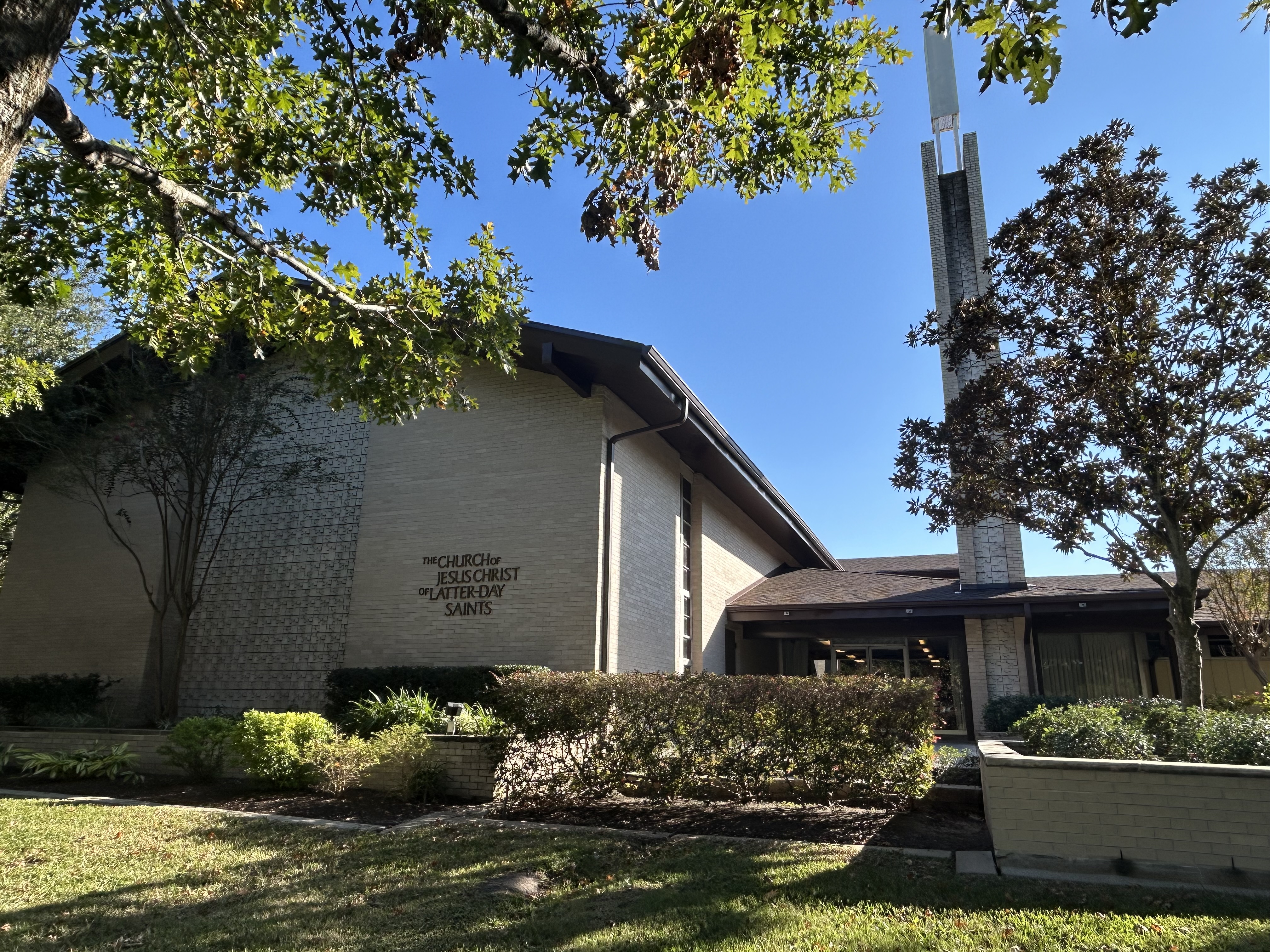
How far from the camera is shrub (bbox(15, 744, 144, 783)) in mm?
10328

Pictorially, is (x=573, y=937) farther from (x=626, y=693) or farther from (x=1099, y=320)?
(x=1099, y=320)

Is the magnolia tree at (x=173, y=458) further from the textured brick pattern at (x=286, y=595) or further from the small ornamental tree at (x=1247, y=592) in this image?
the small ornamental tree at (x=1247, y=592)

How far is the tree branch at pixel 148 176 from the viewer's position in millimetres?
5242

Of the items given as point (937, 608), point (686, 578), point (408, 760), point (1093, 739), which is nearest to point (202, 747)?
point (408, 760)

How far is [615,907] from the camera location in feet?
16.6

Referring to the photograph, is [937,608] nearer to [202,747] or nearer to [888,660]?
[888,660]

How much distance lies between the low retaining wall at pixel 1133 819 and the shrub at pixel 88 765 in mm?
10077

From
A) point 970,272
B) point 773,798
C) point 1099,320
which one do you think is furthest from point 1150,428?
point 970,272

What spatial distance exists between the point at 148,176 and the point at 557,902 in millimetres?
6122

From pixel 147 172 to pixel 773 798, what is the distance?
309 inches

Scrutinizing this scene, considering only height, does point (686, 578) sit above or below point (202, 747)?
above

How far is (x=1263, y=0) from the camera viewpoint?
15.1 ft

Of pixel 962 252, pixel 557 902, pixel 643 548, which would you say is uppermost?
pixel 962 252

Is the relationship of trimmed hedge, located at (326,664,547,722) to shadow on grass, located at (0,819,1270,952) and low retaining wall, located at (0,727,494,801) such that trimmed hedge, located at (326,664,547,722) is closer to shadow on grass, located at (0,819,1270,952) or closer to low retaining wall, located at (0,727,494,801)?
low retaining wall, located at (0,727,494,801)
